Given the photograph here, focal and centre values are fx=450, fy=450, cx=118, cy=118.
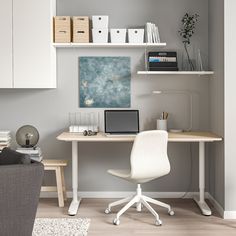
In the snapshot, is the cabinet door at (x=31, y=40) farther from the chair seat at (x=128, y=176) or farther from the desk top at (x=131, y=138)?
the chair seat at (x=128, y=176)

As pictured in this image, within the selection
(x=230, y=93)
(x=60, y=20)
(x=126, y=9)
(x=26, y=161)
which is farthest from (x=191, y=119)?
(x=26, y=161)

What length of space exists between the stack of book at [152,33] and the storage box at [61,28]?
83 cm

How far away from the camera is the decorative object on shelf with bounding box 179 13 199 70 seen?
484 centimetres

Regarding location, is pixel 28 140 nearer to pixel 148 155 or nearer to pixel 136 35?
pixel 148 155

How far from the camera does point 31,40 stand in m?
4.55

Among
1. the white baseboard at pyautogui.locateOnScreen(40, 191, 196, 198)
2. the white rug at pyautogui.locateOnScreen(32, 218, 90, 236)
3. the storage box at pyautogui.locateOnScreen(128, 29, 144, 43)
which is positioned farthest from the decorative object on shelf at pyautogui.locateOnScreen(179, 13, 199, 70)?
the white rug at pyautogui.locateOnScreen(32, 218, 90, 236)

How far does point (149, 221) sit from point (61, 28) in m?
2.15

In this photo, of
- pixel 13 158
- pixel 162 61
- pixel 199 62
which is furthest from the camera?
pixel 199 62

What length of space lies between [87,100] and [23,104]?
715mm

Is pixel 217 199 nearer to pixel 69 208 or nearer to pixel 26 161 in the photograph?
pixel 69 208

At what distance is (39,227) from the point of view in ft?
12.7

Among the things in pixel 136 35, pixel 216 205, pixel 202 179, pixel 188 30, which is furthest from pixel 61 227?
pixel 188 30

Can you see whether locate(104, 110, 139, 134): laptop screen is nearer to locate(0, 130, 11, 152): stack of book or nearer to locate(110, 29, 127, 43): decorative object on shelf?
locate(110, 29, 127, 43): decorative object on shelf

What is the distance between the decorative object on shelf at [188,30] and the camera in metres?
4.84
